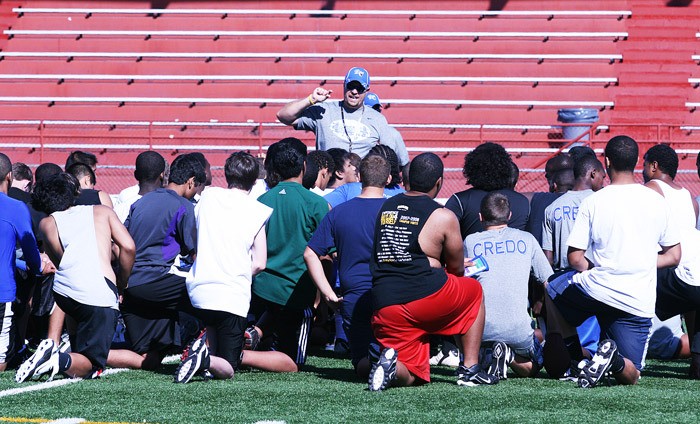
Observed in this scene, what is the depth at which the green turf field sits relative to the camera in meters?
5.05

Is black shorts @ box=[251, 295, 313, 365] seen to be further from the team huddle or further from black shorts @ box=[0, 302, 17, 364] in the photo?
black shorts @ box=[0, 302, 17, 364]

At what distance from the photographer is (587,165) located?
24.5 feet

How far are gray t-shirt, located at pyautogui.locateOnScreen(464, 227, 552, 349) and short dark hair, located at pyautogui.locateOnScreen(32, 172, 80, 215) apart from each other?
2.54 metres

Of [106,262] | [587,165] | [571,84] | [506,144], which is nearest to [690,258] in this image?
[587,165]

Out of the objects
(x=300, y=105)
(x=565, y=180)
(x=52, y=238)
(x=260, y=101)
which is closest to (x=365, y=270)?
(x=52, y=238)

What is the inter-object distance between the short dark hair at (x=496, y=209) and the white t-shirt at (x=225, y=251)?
134 centimetres

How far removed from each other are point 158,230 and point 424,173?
2066 millimetres

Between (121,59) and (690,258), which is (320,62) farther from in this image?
(690,258)

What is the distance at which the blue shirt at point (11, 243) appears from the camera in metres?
7.12

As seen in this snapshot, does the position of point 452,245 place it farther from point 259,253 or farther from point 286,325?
point 286,325

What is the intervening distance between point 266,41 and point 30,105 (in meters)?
4.51

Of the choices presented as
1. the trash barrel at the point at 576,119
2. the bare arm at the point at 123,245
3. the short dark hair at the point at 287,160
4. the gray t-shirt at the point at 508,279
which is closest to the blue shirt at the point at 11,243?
Answer: the bare arm at the point at 123,245

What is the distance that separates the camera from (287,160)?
7238 millimetres

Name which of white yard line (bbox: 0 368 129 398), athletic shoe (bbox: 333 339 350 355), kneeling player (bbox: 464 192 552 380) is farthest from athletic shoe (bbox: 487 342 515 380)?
white yard line (bbox: 0 368 129 398)
